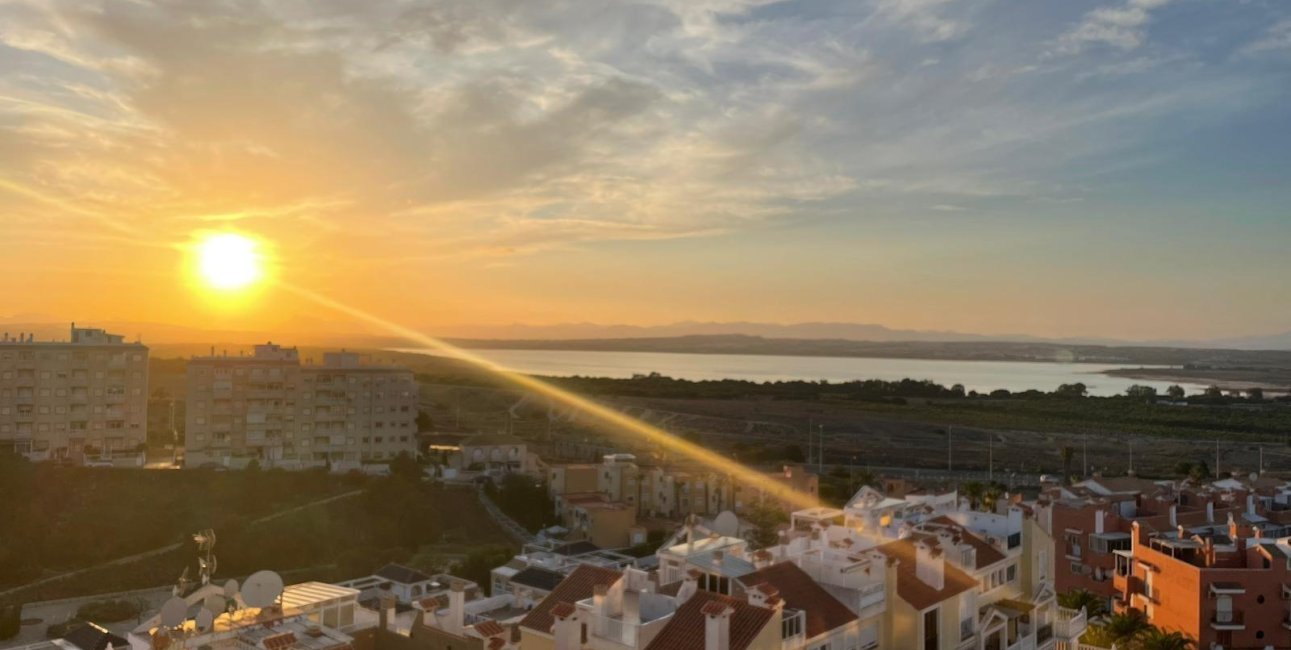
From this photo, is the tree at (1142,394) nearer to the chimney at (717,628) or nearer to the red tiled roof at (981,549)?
the red tiled roof at (981,549)

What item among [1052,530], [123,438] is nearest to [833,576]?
[1052,530]

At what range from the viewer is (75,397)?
141 ft

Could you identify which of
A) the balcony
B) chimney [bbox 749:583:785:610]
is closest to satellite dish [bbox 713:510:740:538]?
chimney [bbox 749:583:785:610]

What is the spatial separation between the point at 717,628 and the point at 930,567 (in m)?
4.49

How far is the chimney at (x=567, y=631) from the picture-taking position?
10.5 metres

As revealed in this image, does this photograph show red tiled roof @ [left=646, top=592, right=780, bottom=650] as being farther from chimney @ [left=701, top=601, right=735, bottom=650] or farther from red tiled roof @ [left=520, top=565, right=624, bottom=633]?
red tiled roof @ [left=520, top=565, right=624, bottom=633]

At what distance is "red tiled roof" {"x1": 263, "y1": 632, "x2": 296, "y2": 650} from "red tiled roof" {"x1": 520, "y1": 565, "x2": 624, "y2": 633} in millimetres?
2749

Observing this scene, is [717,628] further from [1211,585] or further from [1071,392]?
[1071,392]

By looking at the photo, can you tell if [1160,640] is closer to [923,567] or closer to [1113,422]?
[923,567]

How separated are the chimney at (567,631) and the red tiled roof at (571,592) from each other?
1.97ft

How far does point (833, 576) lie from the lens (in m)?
11.9

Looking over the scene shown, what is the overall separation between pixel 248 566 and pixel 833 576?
26.7 meters

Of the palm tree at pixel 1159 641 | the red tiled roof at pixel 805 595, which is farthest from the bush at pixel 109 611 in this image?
the palm tree at pixel 1159 641

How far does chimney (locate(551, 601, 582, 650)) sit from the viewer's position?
34.6 ft
